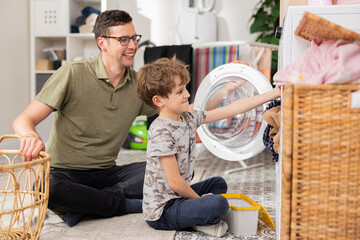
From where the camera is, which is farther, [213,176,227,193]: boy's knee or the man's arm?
[213,176,227,193]: boy's knee

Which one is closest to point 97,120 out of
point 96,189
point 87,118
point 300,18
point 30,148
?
point 87,118

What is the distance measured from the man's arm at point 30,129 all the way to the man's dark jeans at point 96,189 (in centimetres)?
22

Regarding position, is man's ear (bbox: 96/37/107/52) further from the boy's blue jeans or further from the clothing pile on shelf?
the clothing pile on shelf

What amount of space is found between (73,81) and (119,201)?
0.52 metres

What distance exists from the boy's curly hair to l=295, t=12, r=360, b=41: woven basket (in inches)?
21.6

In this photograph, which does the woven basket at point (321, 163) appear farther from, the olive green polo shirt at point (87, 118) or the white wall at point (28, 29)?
the white wall at point (28, 29)

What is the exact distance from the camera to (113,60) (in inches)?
71.6

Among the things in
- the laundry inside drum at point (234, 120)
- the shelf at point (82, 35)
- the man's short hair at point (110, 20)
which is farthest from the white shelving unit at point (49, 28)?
the man's short hair at point (110, 20)

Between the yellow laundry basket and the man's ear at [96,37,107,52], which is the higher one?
the man's ear at [96,37,107,52]

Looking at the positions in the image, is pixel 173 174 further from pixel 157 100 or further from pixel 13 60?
pixel 13 60

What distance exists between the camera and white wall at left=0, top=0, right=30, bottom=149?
3.31m

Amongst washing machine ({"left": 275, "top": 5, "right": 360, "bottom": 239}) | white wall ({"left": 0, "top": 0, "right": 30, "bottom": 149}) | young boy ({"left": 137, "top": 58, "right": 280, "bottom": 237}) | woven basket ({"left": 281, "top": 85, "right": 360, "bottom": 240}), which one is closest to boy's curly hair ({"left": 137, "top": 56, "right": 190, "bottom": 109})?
young boy ({"left": 137, "top": 58, "right": 280, "bottom": 237})

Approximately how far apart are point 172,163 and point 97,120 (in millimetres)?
470

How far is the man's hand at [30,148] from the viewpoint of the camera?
125 centimetres
